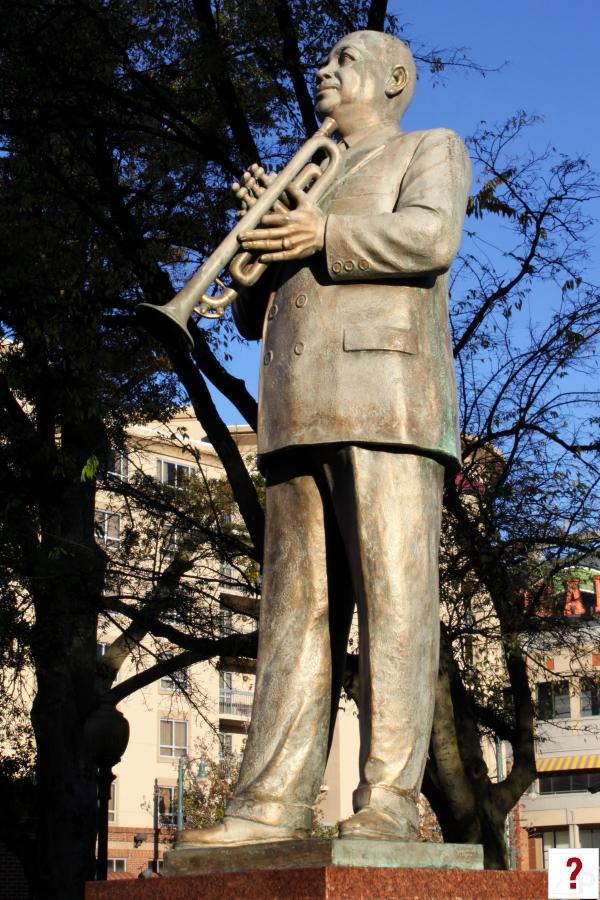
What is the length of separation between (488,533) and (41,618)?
4.44 metres

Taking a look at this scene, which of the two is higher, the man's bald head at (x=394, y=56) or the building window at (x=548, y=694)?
the man's bald head at (x=394, y=56)

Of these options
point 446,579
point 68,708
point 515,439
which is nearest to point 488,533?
point 446,579

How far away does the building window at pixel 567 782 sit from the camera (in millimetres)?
50812

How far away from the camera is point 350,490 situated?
5.06 metres

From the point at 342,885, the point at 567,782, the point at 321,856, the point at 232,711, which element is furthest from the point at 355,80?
Answer: the point at 567,782

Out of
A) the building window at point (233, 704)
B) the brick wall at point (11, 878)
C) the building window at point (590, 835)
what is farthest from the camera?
the building window at point (590, 835)

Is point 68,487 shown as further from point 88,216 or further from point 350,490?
point 350,490

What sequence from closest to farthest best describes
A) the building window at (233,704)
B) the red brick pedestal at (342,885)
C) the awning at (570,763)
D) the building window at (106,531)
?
the red brick pedestal at (342,885)
the building window at (106,531)
the building window at (233,704)
the awning at (570,763)

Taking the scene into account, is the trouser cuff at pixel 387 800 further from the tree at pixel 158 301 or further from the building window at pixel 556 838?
the building window at pixel 556 838

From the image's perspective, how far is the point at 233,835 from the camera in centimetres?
467

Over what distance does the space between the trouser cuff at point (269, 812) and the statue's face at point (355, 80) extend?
264 cm

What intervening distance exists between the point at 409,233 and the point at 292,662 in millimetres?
1548

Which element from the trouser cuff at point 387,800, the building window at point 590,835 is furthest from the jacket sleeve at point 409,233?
the building window at point 590,835

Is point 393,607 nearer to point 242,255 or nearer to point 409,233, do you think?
point 409,233
